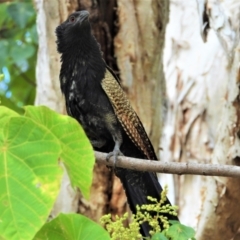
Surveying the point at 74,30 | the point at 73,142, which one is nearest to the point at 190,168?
the point at 73,142

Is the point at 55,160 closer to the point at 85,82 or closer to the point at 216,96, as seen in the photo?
the point at 85,82

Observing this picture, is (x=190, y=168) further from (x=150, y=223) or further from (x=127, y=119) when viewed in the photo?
(x=127, y=119)

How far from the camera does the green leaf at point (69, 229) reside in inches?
66.2

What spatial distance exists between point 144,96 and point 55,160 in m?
2.62

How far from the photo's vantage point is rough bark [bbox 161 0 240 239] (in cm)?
336

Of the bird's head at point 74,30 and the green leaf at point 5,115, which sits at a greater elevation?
the bird's head at point 74,30

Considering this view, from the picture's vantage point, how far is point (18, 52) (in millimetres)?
4668

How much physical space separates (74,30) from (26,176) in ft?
6.03

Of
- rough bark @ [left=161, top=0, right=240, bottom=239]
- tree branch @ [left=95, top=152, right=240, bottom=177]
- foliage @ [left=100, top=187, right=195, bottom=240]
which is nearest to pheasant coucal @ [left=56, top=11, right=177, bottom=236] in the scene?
rough bark @ [left=161, top=0, right=240, bottom=239]

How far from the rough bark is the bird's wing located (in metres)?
0.54

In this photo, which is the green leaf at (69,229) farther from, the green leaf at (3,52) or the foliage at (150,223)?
the green leaf at (3,52)

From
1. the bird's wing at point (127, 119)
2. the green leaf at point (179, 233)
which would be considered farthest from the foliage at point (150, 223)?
the bird's wing at point (127, 119)

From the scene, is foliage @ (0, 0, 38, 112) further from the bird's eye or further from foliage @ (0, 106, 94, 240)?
foliage @ (0, 106, 94, 240)

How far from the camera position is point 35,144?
4.83 ft
